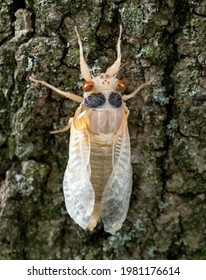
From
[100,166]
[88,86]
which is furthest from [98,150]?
[88,86]

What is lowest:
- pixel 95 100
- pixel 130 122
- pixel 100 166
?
pixel 100 166

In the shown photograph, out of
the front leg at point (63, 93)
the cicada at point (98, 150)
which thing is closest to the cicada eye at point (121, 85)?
the cicada at point (98, 150)

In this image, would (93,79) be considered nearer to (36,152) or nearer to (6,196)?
(36,152)

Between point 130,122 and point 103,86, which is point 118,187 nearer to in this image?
point 130,122

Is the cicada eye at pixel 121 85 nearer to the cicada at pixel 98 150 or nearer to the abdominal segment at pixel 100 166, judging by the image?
the cicada at pixel 98 150

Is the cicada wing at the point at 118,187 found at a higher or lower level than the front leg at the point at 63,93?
lower

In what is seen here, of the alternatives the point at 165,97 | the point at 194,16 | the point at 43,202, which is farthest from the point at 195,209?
the point at 194,16

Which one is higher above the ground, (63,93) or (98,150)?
(63,93)
